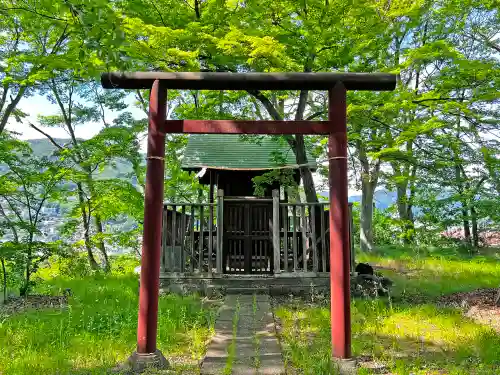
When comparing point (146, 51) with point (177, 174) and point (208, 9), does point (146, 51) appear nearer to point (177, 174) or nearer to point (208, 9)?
point (208, 9)

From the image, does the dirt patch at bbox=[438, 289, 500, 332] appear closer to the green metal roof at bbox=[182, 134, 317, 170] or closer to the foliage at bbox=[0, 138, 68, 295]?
the green metal roof at bbox=[182, 134, 317, 170]

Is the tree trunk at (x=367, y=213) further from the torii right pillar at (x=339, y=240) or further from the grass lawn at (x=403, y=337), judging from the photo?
the torii right pillar at (x=339, y=240)

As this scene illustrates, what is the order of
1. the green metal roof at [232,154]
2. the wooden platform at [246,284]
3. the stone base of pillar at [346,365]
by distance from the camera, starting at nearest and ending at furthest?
the stone base of pillar at [346,365]
the wooden platform at [246,284]
the green metal roof at [232,154]

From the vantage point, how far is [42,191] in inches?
353

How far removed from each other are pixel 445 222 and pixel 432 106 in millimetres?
8404

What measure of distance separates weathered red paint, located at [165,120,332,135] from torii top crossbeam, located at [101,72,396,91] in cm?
48

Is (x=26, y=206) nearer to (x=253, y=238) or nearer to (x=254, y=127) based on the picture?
(x=253, y=238)

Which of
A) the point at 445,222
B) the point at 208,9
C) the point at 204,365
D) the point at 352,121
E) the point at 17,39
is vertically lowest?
the point at 204,365

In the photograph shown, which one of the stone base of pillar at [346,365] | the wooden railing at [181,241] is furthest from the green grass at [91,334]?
the stone base of pillar at [346,365]

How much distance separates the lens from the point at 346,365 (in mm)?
3922

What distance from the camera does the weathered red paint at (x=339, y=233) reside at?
13.3ft

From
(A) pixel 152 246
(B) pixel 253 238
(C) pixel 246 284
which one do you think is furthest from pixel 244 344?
(B) pixel 253 238

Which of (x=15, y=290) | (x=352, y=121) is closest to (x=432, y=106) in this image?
(x=352, y=121)

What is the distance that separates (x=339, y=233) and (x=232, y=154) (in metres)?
8.18
